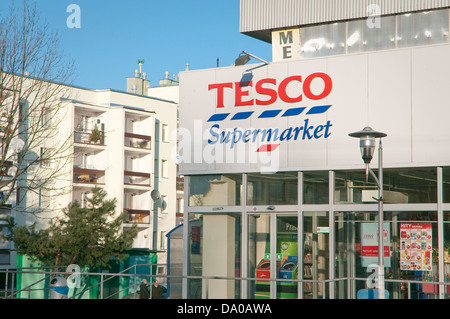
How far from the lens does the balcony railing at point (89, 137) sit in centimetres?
5616

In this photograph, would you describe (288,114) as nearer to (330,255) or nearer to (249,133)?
(249,133)

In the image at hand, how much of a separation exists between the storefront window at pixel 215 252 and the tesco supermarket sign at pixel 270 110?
205 centimetres

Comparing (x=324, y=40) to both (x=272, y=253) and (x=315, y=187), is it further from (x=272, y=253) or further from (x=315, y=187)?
(x=272, y=253)

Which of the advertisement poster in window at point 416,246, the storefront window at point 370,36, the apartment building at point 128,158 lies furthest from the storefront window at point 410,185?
the apartment building at point 128,158

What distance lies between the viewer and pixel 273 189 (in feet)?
60.6

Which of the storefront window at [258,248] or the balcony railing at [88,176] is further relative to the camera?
the balcony railing at [88,176]

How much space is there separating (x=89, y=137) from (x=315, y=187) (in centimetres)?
4112

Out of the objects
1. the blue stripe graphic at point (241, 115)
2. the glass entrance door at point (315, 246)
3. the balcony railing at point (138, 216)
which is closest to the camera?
the glass entrance door at point (315, 246)

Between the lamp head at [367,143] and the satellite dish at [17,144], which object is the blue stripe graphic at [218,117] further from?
the satellite dish at [17,144]

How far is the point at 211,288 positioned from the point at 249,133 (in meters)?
4.07

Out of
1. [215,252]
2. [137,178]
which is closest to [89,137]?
[137,178]

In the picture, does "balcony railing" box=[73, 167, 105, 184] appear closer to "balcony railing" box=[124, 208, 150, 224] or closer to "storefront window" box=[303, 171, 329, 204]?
"balcony railing" box=[124, 208, 150, 224]

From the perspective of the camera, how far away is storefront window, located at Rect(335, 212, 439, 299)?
53.7 feet

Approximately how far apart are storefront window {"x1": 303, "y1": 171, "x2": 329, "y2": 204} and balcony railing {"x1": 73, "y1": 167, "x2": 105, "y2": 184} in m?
→ 38.2
